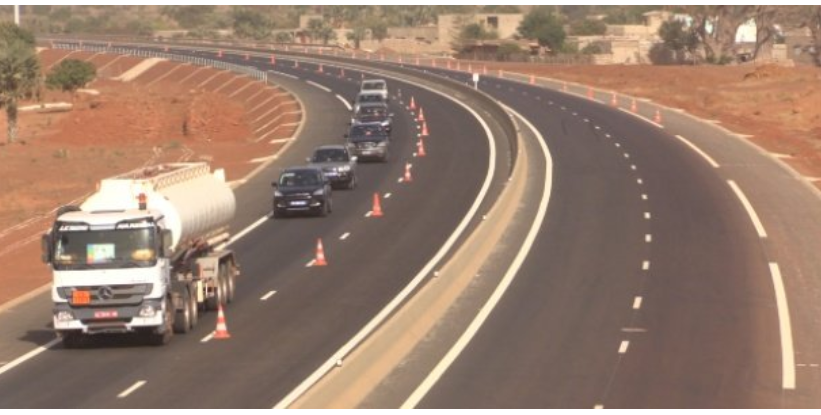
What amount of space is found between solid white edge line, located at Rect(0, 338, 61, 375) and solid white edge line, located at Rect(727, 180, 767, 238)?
2254cm

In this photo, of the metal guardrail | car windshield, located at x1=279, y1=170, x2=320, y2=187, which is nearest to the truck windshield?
car windshield, located at x1=279, y1=170, x2=320, y2=187

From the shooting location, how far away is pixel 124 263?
30938 millimetres

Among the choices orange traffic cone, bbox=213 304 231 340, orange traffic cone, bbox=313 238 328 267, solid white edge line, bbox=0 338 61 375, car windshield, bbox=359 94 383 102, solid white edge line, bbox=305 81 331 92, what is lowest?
solid white edge line, bbox=305 81 331 92

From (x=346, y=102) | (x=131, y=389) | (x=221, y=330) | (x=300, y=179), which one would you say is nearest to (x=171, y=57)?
(x=346, y=102)

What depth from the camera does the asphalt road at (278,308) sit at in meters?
27.7

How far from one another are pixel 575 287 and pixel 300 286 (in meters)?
6.72

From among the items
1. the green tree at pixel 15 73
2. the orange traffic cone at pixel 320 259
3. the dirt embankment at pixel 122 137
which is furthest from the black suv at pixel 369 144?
the green tree at pixel 15 73

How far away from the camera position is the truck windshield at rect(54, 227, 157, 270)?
101 feet

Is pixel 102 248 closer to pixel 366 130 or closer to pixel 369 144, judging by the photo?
pixel 369 144

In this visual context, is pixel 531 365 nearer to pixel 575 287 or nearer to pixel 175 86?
pixel 575 287

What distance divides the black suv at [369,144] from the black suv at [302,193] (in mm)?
15512

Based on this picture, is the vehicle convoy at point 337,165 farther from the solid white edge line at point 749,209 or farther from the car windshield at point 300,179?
the solid white edge line at point 749,209

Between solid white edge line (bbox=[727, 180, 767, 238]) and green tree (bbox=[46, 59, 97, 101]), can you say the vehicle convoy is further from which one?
green tree (bbox=[46, 59, 97, 101])

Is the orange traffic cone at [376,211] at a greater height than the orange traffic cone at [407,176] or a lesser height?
greater
